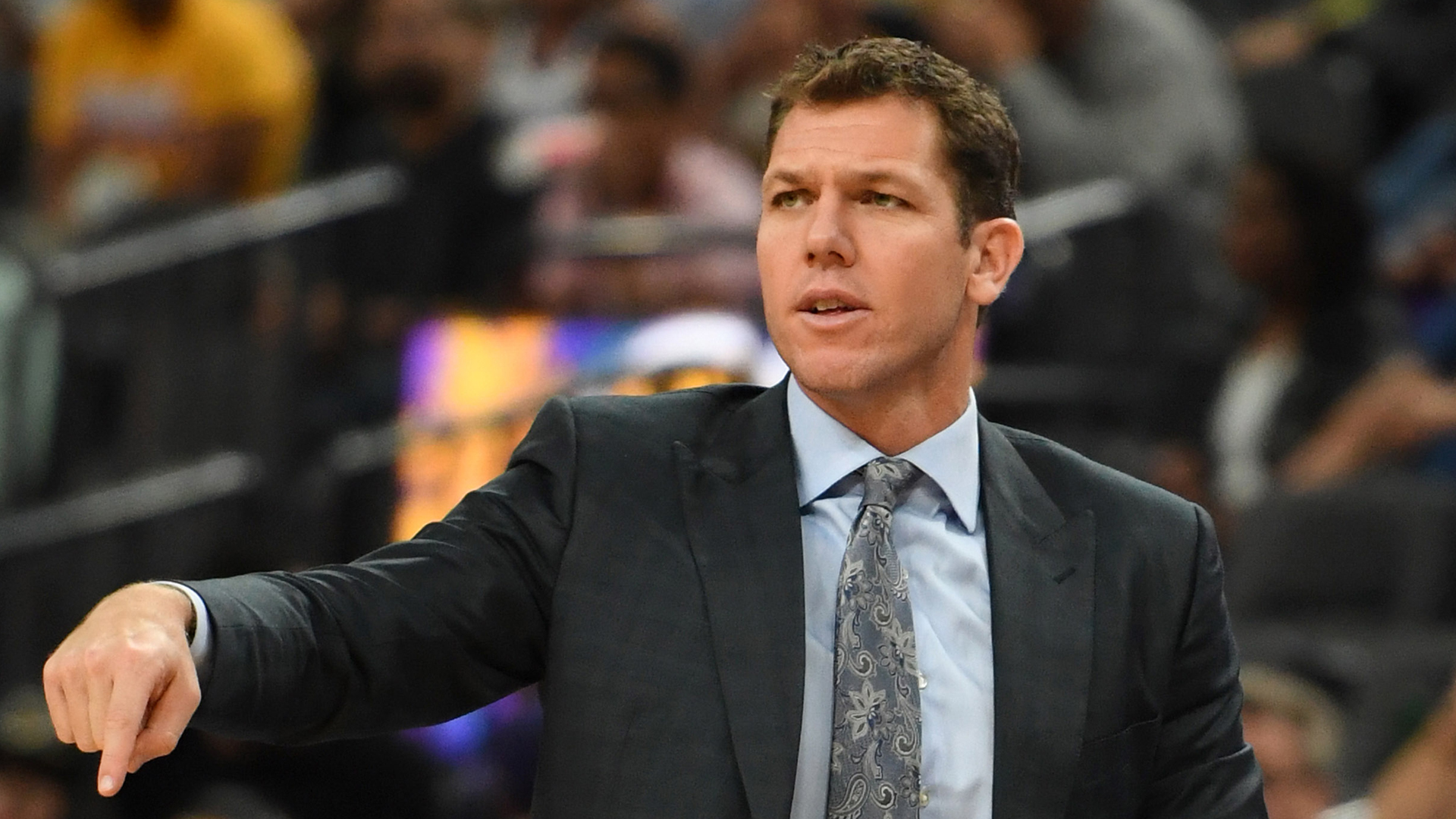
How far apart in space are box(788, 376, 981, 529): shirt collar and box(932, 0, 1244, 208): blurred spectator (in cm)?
481

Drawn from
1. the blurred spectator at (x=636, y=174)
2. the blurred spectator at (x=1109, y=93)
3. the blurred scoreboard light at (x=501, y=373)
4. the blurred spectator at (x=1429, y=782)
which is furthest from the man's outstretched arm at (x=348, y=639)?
the blurred spectator at (x=1109, y=93)

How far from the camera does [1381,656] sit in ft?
18.1

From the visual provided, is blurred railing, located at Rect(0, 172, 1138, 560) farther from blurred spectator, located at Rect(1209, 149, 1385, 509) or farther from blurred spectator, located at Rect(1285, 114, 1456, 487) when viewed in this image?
blurred spectator, located at Rect(1285, 114, 1456, 487)

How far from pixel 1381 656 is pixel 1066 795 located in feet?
11.4

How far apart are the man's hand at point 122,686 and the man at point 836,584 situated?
0.12 metres

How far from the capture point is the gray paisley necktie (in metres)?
2.28

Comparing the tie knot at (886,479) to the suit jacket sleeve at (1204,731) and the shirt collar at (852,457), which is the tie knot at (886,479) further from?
the suit jacket sleeve at (1204,731)

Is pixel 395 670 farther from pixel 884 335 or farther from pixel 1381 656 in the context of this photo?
pixel 1381 656

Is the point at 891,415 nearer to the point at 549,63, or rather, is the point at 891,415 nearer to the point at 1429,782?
the point at 1429,782

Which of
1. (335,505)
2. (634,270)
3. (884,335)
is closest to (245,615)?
(884,335)

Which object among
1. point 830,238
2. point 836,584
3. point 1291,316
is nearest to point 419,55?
point 1291,316

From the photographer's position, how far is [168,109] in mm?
7711

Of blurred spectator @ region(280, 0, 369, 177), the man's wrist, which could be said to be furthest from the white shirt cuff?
blurred spectator @ region(280, 0, 369, 177)

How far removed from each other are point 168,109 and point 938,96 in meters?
5.80
